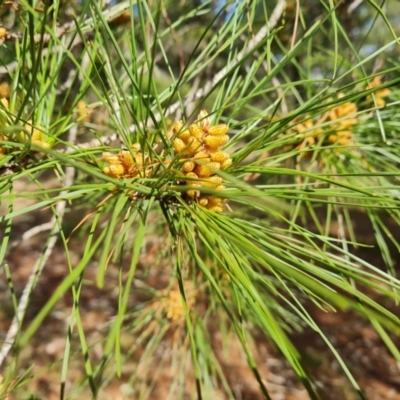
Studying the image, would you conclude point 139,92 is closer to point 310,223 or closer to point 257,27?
point 257,27

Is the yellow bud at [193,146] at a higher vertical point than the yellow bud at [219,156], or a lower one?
higher

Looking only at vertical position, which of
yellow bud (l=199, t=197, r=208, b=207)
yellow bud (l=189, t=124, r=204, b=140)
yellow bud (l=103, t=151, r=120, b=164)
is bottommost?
yellow bud (l=199, t=197, r=208, b=207)

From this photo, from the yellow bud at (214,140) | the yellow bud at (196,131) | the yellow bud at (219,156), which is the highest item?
the yellow bud at (196,131)

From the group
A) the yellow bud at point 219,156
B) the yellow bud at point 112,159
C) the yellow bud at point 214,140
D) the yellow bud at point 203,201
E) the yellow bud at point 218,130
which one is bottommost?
the yellow bud at point 203,201

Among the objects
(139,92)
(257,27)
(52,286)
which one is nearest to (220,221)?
(139,92)

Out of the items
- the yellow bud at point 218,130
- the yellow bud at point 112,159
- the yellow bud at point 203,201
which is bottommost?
the yellow bud at point 203,201

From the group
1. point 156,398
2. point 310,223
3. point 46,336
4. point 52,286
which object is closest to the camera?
point 156,398

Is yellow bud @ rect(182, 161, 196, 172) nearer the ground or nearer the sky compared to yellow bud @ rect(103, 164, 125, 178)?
nearer the ground

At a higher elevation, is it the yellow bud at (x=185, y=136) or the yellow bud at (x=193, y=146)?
the yellow bud at (x=185, y=136)
